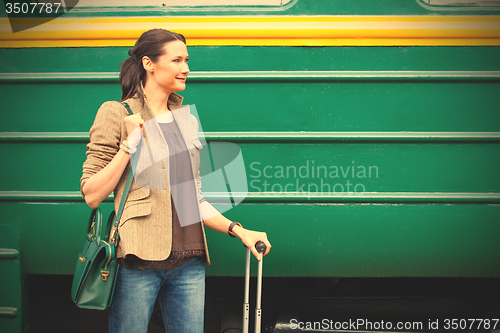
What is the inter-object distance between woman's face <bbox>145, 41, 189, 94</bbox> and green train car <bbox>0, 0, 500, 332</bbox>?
0.52 meters

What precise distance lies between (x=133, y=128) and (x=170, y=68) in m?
0.24

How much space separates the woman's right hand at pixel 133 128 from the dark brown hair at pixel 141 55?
133mm

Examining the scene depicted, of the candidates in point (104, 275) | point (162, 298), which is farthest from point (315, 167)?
point (104, 275)

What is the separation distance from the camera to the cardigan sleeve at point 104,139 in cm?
99

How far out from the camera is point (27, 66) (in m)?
1.63

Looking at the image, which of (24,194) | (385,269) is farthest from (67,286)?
(385,269)

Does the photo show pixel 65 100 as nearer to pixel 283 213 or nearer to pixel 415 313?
pixel 283 213

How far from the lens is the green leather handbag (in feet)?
3.31

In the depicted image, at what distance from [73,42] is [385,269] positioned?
1813 millimetres

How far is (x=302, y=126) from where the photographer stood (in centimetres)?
164

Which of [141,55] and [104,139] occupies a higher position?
[141,55]

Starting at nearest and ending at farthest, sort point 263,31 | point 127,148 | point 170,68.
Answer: point 127,148 → point 170,68 → point 263,31

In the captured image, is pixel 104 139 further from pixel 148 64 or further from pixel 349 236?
pixel 349 236

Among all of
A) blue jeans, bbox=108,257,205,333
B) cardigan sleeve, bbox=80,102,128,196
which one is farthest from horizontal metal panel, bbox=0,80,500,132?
blue jeans, bbox=108,257,205,333
